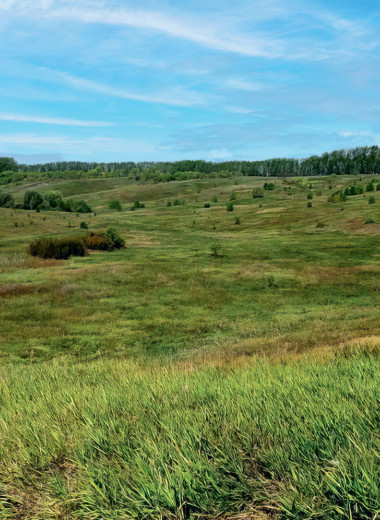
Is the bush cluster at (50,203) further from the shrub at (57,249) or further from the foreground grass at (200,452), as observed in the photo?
the foreground grass at (200,452)

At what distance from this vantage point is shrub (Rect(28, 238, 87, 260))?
39.2 metres

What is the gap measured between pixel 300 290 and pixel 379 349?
20953 millimetres

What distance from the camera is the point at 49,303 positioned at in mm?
Result: 24391

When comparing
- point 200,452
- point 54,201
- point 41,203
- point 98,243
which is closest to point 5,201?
point 41,203

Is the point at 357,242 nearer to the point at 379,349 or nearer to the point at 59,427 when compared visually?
the point at 379,349

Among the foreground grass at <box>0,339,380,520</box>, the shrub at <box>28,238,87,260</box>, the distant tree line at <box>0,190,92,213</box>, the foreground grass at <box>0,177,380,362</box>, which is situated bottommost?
the foreground grass at <box>0,177,380,362</box>

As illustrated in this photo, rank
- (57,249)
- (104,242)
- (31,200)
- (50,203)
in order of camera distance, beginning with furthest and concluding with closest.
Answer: (50,203) → (31,200) → (104,242) → (57,249)

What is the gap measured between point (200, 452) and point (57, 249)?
38709 mm

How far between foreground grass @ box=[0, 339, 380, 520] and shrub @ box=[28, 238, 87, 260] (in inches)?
1426

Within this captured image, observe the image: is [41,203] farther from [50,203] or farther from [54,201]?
[54,201]

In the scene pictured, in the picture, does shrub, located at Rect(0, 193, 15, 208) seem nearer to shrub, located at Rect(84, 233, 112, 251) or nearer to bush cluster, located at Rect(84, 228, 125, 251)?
bush cluster, located at Rect(84, 228, 125, 251)

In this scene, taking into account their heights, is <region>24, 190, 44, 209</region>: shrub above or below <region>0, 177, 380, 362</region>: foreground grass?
above

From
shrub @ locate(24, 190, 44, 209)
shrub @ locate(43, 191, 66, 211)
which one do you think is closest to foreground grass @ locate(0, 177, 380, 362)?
shrub @ locate(24, 190, 44, 209)

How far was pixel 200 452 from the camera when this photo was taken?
11.6 ft
